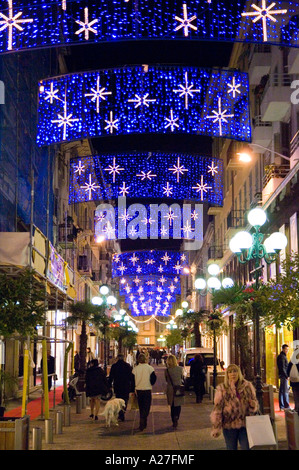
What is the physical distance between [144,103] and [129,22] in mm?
5800

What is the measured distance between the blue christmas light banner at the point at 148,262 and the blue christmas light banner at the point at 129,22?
38.8 m

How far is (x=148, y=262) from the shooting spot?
52.9 metres

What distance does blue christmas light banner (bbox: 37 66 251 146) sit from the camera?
768 inches

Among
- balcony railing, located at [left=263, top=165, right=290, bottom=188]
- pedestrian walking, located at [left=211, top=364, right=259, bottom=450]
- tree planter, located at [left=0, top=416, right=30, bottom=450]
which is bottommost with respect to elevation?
tree planter, located at [left=0, top=416, right=30, bottom=450]

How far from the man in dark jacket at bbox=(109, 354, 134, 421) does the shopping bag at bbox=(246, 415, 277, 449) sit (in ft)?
29.3

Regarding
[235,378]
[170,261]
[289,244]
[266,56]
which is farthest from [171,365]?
[170,261]

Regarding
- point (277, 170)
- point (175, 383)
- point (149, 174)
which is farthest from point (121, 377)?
point (277, 170)

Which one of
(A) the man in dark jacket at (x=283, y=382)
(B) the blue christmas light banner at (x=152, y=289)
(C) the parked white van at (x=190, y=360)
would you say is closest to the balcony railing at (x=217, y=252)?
(B) the blue christmas light banner at (x=152, y=289)

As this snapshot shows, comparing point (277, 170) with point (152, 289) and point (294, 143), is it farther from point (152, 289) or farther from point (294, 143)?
point (152, 289)

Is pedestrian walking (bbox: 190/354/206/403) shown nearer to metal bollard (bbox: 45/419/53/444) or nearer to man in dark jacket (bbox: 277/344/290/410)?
man in dark jacket (bbox: 277/344/290/410)

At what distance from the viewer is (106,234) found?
3625cm

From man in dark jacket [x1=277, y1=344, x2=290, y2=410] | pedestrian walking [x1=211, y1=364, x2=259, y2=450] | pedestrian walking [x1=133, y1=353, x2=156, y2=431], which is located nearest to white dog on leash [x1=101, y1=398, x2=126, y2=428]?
pedestrian walking [x1=133, y1=353, x2=156, y2=431]

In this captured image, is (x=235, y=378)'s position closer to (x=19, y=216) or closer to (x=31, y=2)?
(x=31, y=2)

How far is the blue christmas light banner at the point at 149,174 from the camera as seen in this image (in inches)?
1057
